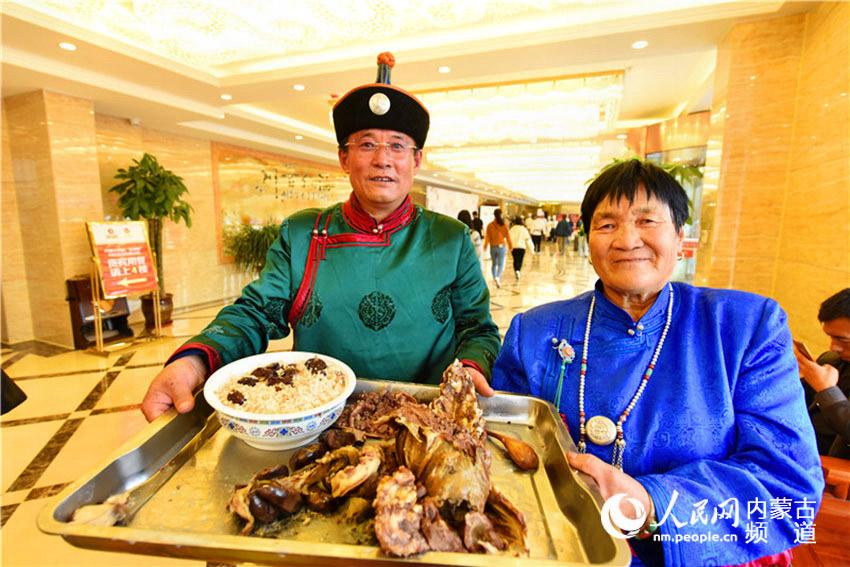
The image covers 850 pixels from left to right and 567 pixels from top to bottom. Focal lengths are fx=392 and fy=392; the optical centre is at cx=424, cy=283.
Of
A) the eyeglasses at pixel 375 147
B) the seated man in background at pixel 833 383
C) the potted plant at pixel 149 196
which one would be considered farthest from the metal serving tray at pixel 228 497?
the potted plant at pixel 149 196

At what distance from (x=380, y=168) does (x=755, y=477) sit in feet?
5.53

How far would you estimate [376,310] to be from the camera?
1.88m

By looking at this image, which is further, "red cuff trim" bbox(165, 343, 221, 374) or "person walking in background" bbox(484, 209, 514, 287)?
"person walking in background" bbox(484, 209, 514, 287)

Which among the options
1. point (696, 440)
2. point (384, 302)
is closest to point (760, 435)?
point (696, 440)

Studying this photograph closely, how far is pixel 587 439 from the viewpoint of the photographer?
4.42ft

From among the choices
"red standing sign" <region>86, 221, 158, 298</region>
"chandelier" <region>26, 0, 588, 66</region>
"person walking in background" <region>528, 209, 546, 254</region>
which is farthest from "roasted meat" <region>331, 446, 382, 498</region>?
"person walking in background" <region>528, 209, 546, 254</region>

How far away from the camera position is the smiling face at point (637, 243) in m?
1.28

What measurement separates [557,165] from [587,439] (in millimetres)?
14871

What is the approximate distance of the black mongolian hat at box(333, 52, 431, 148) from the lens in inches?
69.4

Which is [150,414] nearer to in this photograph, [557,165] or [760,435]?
[760,435]

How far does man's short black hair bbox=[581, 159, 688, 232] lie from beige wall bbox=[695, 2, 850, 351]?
117 inches

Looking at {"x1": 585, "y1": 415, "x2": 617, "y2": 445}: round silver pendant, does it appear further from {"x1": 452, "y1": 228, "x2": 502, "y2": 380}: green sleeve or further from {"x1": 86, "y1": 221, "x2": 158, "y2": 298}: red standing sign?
{"x1": 86, "y1": 221, "x2": 158, "y2": 298}: red standing sign

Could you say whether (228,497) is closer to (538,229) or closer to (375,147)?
(375,147)

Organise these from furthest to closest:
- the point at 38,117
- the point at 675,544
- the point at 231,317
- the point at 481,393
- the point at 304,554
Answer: the point at 38,117
the point at 231,317
the point at 481,393
the point at 675,544
the point at 304,554
